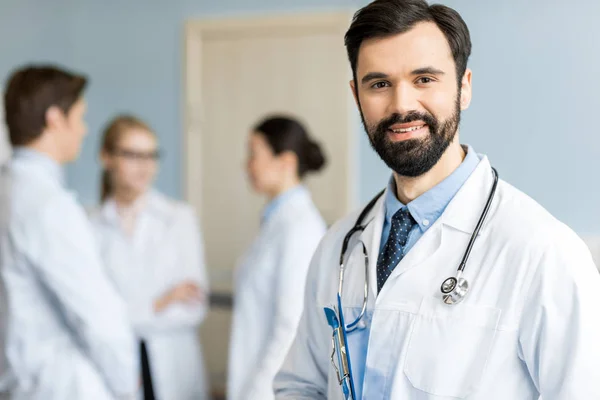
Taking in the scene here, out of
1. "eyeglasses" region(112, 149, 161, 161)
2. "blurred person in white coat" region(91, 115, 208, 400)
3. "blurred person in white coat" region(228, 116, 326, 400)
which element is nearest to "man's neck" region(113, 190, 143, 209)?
"blurred person in white coat" region(91, 115, 208, 400)

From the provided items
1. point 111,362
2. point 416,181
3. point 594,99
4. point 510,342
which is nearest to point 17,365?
point 111,362

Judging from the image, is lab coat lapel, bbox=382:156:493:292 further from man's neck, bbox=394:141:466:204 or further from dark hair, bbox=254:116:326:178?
dark hair, bbox=254:116:326:178

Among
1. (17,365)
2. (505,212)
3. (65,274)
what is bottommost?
(17,365)

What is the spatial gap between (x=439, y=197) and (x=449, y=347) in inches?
10.0

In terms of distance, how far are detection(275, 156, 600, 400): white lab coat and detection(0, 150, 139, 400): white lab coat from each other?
788 millimetres

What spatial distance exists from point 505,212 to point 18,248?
121 cm

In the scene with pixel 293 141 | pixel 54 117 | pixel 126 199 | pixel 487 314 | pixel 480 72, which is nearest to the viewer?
pixel 487 314

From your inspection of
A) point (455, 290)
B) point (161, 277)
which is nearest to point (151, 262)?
point (161, 277)

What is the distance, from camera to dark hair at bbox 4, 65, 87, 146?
1.89 m

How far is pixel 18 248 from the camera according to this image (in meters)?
1.76

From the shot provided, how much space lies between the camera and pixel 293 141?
2.36 metres

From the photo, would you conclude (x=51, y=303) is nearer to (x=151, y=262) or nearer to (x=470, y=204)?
(x=151, y=262)

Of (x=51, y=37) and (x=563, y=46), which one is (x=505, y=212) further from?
(x=51, y=37)

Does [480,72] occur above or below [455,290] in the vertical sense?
above
